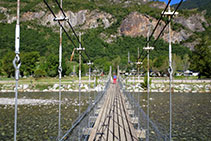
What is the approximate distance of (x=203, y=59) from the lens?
3300 cm

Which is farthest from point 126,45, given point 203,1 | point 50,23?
point 203,1

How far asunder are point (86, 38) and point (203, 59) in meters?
45.6

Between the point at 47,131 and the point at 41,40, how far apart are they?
50.3 metres

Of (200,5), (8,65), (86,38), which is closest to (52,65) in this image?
(8,65)

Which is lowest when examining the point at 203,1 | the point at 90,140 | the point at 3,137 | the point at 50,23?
the point at 3,137

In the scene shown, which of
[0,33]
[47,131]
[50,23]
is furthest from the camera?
[50,23]

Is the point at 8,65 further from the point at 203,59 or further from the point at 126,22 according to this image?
the point at 126,22

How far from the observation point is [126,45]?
78.8 m

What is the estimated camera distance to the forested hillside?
40781 millimetres

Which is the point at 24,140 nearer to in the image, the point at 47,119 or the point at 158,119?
the point at 47,119

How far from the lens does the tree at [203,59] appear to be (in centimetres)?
3192

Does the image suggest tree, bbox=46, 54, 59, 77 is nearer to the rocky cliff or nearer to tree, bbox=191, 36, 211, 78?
tree, bbox=191, 36, 211, 78

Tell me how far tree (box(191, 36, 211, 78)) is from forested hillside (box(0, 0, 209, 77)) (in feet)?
23.4

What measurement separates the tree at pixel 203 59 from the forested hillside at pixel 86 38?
7.12 metres
